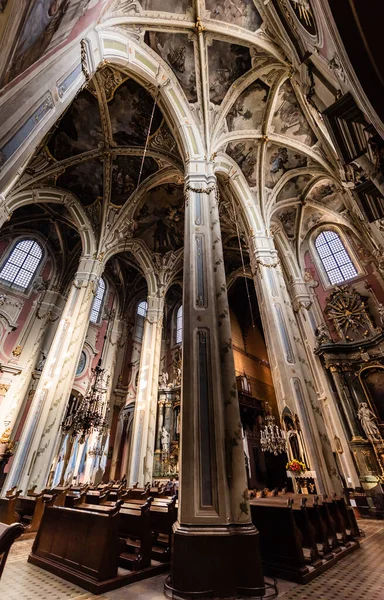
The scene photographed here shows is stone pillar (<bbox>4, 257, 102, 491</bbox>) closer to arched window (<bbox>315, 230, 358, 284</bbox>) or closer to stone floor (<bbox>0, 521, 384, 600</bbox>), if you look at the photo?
stone floor (<bbox>0, 521, 384, 600</bbox>)

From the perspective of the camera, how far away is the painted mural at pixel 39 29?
348 cm

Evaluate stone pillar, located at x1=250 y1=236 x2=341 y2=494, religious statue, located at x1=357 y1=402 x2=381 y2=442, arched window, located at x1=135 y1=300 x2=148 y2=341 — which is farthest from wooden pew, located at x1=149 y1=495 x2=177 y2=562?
arched window, located at x1=135 y1=300 x2=148 y2=341

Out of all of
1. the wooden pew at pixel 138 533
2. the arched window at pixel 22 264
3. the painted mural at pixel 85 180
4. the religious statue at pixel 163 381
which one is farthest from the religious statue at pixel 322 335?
the arched window at pixel 22 264

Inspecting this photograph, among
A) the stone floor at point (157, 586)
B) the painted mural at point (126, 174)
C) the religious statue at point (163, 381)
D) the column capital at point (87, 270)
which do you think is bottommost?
the stone floor at point (157, 586)

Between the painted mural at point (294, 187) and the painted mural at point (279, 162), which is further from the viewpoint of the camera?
the painted mural at point (294, 187)

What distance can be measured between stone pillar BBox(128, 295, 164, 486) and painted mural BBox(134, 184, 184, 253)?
3.68 m

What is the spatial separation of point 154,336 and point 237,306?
28.5ft

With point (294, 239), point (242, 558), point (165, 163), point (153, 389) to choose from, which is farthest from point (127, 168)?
point (242, 558)

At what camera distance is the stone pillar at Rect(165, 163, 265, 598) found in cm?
296

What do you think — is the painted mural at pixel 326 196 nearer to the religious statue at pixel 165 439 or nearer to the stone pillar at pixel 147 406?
the stone pillar at pixel 147 406

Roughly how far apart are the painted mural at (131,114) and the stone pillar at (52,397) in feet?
20.4

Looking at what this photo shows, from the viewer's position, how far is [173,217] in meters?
14.5

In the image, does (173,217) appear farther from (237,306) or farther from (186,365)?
(186,365)

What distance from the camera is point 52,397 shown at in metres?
8.52
